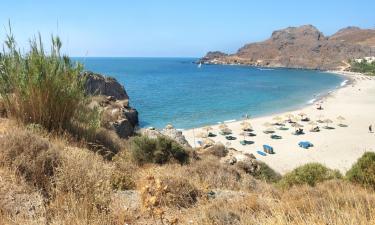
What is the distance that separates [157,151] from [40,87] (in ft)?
16.0

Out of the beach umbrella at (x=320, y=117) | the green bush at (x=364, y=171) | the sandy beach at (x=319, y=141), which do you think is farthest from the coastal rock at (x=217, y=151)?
the beach umbrella at (x=320, y=117)

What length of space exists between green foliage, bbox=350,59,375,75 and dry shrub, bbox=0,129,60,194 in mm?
114135

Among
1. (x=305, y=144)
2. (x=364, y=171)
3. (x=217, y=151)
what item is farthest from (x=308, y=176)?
(x=305, y=144)

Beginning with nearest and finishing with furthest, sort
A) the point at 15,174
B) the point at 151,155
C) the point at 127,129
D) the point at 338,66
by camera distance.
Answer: the point at 15,174 → the point at 151,155 → the point at 127,129 → the point at 338,66

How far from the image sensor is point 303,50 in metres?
157

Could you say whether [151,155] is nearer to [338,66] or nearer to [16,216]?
[16,216]

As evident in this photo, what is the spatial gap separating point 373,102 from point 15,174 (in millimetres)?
55160

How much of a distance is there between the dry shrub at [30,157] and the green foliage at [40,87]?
1.80 meters

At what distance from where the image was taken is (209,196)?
5.12 m

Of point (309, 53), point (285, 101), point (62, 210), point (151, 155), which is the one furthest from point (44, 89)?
point (309, 53)

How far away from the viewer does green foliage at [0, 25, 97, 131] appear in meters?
6.38

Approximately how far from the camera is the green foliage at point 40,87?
6.38 m

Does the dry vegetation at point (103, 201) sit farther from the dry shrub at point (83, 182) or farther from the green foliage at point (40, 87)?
the green foliage at point (40, 87)

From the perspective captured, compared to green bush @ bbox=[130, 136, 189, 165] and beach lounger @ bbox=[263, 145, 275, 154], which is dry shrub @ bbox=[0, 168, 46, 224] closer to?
green bush @ bbox=[130, 136, 189, 165]
